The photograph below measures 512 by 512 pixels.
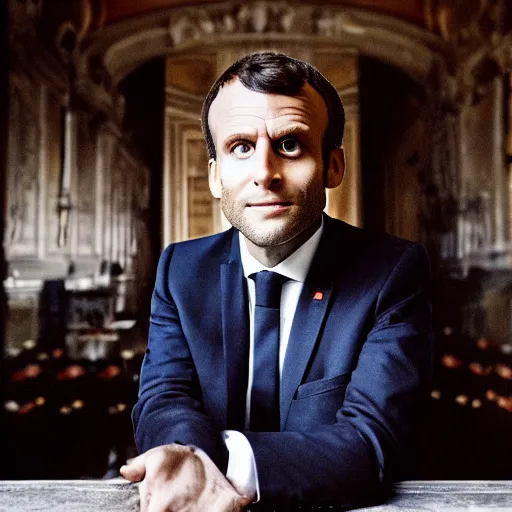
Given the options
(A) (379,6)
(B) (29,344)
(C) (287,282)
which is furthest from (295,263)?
(A) (379,6)

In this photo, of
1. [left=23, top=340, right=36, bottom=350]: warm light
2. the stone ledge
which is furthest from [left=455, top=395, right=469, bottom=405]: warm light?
[left=23, top=340, right=36, bottom=350]: warm light

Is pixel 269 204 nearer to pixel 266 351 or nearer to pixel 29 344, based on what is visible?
pixel 266 351

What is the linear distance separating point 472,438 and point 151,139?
1666 millimetres

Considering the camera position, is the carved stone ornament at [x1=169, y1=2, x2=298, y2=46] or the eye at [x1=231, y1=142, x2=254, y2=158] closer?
the eye at [x1=231, y1=142, x2=254, y2=158]

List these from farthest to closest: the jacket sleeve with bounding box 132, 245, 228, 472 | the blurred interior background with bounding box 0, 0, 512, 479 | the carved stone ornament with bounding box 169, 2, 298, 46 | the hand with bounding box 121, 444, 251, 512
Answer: the carved stone ornament with bounding box 169, 2, 298, 46
the blurred interior background with bounding box 0, 0, 512, 479
the jacket sleeve with bounding box 132, 245, 228, 472
the hand with bounding box 121, 444, 251, 512

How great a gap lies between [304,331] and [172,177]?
1274 millimetres

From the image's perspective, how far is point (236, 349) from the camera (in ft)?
3.45

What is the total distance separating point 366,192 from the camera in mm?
2088

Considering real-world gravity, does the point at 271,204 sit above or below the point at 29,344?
above

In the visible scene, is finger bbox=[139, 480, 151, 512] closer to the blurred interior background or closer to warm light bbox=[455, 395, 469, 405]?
the blurred interior background

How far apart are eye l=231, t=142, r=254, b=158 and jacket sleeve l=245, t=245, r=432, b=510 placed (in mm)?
351

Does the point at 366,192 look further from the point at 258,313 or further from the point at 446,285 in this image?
the point at 258,313

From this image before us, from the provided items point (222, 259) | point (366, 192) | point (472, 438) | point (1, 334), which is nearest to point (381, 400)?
point (222, 259)

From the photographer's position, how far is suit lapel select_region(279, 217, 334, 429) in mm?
1022
